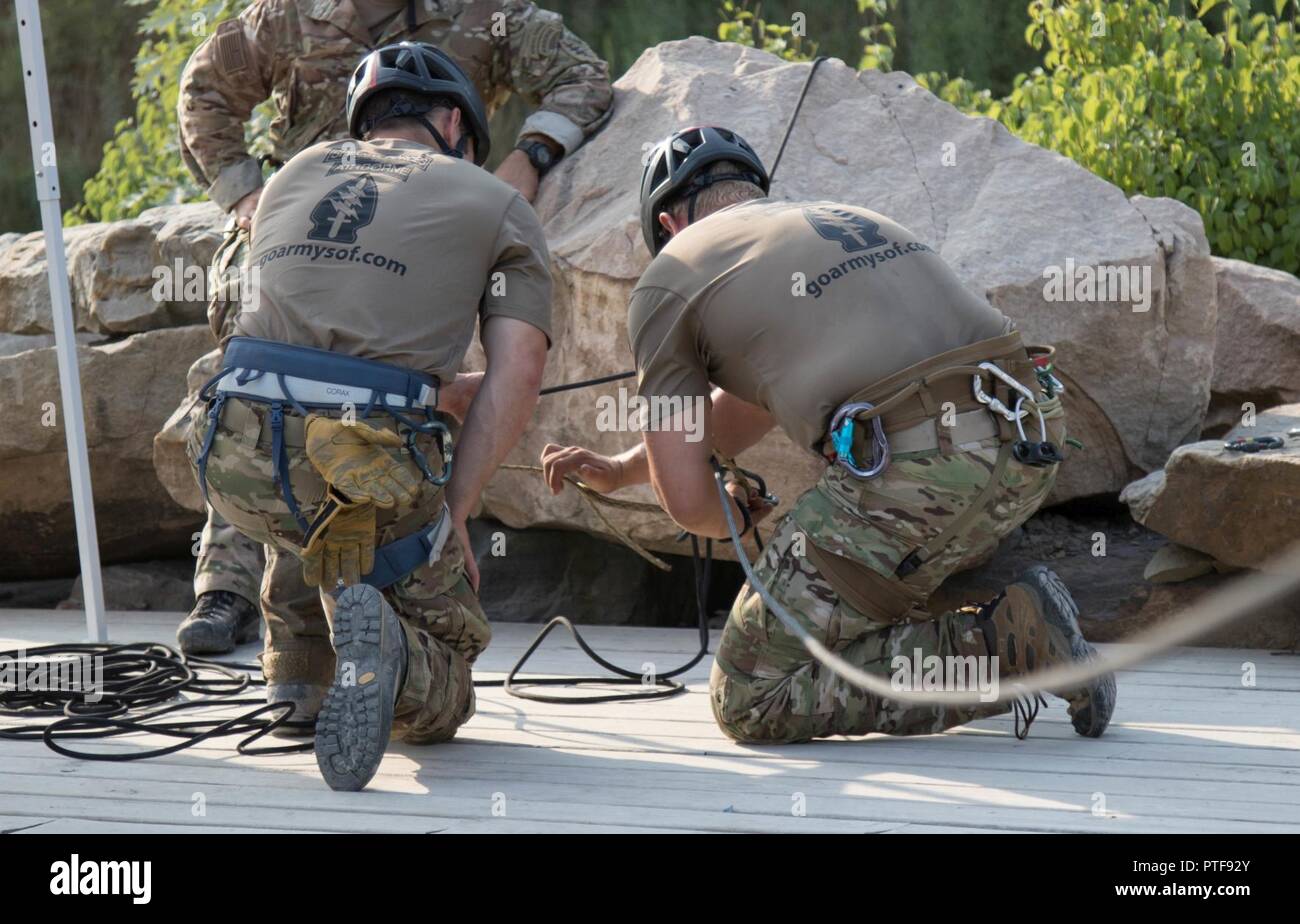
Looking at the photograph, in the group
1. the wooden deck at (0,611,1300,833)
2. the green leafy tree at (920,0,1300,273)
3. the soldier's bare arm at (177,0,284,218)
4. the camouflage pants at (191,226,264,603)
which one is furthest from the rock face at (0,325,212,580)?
the green leafy tree at (920,0,1300,273)

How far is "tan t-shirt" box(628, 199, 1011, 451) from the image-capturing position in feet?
10.9

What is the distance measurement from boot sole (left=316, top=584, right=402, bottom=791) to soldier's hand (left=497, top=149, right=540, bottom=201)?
7.96ft

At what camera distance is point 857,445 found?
3326mm

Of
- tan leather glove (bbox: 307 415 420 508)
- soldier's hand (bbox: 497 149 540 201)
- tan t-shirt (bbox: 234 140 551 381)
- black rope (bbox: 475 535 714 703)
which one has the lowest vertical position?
black rope (bbox: 475 535 714 703)

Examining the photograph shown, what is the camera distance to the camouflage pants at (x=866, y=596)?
331 centimetres

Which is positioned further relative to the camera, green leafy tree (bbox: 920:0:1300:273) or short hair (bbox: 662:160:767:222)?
green leafy tree (bbox: 920:0:1300:273)

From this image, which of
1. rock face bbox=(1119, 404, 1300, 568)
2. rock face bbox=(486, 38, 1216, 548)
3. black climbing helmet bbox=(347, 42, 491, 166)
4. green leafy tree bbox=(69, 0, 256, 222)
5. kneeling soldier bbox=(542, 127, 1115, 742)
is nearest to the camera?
kneeling soldier bbox=(542, 127, 1115, 742)

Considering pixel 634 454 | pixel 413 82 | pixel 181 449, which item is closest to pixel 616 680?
pixel 634 454

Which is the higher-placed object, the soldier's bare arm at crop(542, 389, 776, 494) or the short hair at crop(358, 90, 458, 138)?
the short hair at crop(358, 90, 458, 138)

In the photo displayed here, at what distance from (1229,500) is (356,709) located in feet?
8.02

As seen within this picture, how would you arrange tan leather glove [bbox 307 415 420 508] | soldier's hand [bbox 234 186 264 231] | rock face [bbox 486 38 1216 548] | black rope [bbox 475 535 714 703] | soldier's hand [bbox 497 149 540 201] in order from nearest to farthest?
tan leather glove [bbox 307 415 420 508] → black rope [bbox 475 535 714 703] → rock face [bbox 486 38 1216 548] → soldier's hand [bbox 234 186 264 231] → soldier's hand [bbox 497 149 540 201]

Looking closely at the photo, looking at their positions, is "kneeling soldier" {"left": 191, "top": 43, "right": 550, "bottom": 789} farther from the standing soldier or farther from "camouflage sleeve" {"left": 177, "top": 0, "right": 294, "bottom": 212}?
"camouflage sleeve" {"left": 177, "top": 0, "right": 294, "bottom": 212}

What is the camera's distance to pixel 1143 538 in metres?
4.88

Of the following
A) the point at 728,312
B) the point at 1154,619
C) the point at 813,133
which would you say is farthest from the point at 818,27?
A: the point at 728,312
